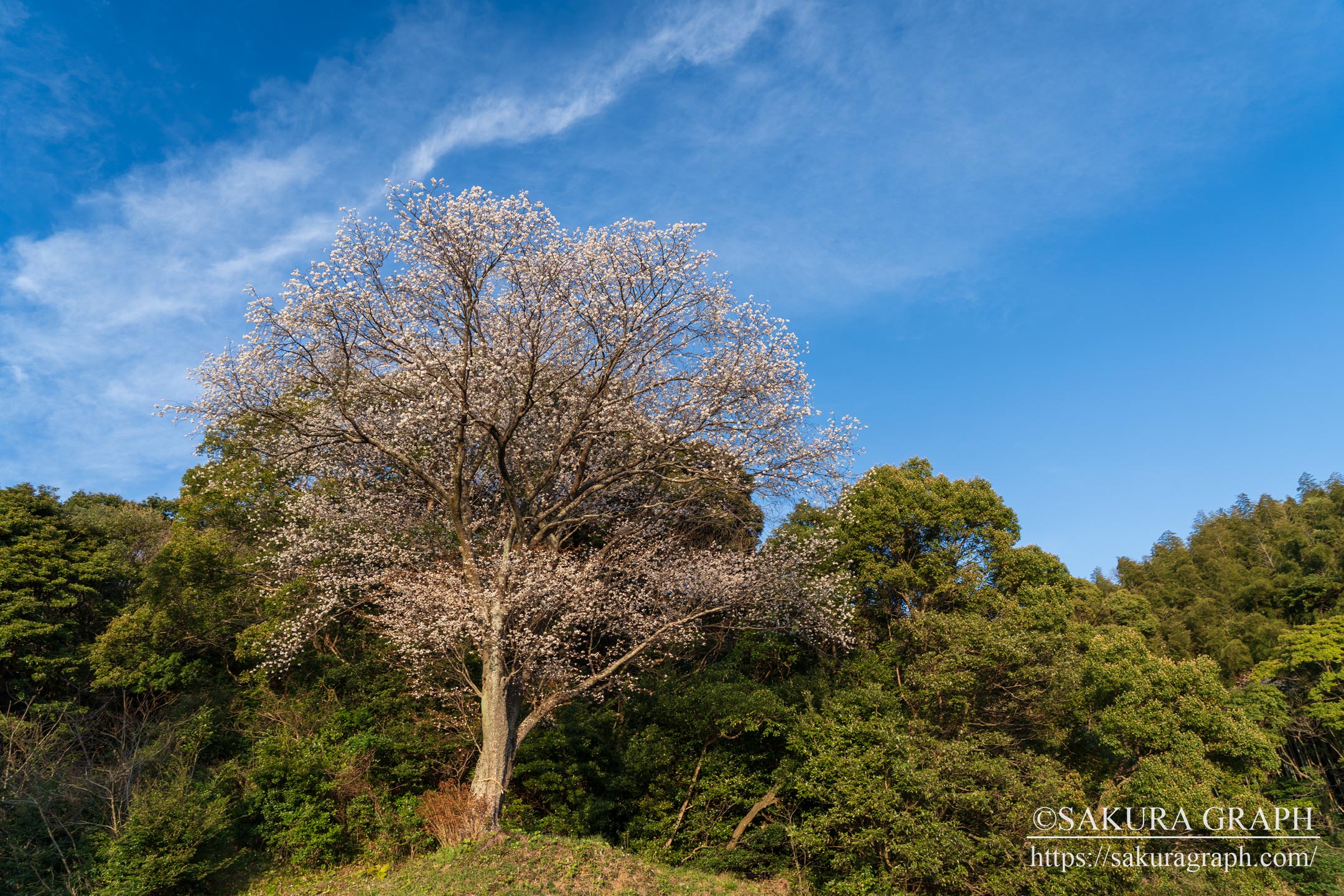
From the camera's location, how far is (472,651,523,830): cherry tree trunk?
1267cm

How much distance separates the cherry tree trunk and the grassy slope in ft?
1.84

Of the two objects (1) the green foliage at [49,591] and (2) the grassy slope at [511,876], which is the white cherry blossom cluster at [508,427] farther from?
(1) the green foliage at [49,591]

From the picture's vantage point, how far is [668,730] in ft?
61.2

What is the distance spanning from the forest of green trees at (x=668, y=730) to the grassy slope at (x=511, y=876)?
799 mm

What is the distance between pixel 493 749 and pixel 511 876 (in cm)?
216

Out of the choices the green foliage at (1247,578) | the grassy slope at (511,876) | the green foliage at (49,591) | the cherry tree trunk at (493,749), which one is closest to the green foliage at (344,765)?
the grassy slope at (511,876)

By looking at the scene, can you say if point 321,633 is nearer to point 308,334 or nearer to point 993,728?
point 308,334

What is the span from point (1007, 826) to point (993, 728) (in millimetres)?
2637

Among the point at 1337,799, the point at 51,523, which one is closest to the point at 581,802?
the point at 51,523

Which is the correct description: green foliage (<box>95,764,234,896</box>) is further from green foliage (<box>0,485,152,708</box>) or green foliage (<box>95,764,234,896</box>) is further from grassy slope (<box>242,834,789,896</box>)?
green foliage (<box>0,485,152,708</box>)

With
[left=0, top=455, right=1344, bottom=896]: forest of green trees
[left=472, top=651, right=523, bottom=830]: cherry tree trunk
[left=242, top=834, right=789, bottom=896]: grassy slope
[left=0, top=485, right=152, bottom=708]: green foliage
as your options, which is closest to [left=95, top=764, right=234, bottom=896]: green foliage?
[left=0, top=455, right=1344, bottom=896]: forest of green trees

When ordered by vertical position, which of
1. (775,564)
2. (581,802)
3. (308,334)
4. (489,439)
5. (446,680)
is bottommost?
(581,802)

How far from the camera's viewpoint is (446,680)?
17.9 m

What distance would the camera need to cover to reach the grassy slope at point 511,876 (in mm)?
11398
